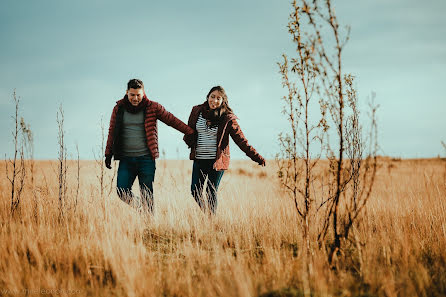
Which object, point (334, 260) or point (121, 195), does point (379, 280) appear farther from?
point (121, 195)

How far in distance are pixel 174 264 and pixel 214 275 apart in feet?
1.83

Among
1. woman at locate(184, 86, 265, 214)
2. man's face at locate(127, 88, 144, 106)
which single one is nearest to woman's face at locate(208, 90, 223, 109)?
woman at locate(184, 86, 265, 214)

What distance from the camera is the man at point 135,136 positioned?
14.3ft

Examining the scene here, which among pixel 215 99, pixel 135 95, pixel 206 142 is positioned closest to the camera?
pixel 135 95

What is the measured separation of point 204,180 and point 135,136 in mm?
1199

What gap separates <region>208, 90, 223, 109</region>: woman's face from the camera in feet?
14.3

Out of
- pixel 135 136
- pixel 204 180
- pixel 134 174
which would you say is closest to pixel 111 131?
pixel 135 136

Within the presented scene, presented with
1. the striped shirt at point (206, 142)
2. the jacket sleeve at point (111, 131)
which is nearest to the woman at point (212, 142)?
the striped shirt at point (206, 142)

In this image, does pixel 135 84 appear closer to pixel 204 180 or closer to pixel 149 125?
pixel 149 125

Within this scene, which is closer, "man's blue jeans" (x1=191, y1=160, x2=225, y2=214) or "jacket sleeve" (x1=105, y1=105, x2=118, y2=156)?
"jacket sleeve" (x1=105, y1=105, x2=118, y2=156)

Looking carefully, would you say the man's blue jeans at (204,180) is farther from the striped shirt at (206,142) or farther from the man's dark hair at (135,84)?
the man's dark hair at (135,84)

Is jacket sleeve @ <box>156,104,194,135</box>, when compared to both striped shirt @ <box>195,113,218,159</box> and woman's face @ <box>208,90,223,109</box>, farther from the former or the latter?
woman's face @ <box>208,90,223,109</box>

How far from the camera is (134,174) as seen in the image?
450cm

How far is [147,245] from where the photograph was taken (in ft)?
12.2
